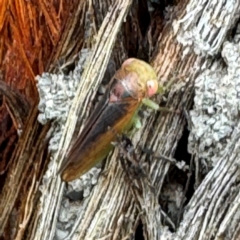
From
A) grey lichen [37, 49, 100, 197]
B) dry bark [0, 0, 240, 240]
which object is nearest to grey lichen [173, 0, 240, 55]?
dry bark [0, 0, 240, 240]

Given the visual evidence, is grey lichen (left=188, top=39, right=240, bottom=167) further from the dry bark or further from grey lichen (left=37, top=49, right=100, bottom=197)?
Answer: grey lichen (left=37, top=49, right=100, bottom=197)

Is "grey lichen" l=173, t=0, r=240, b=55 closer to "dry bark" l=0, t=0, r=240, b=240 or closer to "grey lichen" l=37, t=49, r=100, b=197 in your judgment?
"dry bark" l=0, t=0, r=240, b=240

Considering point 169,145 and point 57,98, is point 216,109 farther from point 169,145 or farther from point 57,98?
point 57,98

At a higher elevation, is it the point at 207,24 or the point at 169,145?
the point at 207,24

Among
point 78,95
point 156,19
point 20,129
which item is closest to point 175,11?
point 156,19

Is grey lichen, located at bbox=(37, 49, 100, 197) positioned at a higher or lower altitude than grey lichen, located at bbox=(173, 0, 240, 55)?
lower

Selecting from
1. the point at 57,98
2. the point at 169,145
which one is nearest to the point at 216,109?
the point at 169,145

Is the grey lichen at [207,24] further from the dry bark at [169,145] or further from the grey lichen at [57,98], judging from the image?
the grey lichen at [57,98]

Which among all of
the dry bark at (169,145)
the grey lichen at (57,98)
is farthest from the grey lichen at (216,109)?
the grey lichen at (57,98)

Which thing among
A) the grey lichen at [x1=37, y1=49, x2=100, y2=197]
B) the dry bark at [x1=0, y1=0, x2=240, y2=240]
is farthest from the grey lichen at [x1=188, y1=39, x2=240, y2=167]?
the grey lichen at [x1=37, y1=49, x2=100, y2=197]
